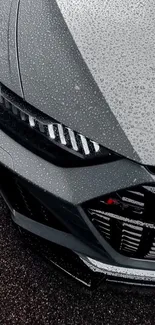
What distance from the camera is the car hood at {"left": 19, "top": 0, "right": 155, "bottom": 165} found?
5.14 ft

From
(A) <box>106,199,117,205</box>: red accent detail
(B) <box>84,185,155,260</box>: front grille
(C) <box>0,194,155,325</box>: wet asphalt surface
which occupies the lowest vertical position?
(C) <box>0,194,155,325</box>: wet asphalt surface

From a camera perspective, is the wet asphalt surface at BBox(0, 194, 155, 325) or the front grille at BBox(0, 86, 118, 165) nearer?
the front grille at BBox(0, 86, 118, 165)

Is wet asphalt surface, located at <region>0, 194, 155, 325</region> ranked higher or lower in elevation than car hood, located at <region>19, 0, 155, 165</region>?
lower

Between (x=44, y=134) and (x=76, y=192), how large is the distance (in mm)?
206

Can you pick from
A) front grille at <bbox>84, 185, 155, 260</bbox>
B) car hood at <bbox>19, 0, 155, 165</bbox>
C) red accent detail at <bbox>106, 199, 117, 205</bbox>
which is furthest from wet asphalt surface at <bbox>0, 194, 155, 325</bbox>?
car hood at <bbox>19, 0, 155, 165</bbox>

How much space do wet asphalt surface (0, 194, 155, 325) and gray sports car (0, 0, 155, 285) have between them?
192 mm

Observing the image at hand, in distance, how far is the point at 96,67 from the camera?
65.7 inches

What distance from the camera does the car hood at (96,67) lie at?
1567mm

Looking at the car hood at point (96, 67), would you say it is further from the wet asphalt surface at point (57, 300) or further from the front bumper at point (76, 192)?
the wet asphalt surface at point (57, 300)

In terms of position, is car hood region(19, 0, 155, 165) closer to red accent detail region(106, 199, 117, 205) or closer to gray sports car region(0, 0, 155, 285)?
gray sports car region(0, 0, 155, 285)

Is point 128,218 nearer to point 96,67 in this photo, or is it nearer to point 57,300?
point 96,67

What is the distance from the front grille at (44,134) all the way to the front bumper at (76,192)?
1.2 inches

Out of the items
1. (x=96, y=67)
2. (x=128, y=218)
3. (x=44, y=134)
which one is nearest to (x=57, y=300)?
(x=128, y=218)

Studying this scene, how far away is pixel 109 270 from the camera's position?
5.98 feet
